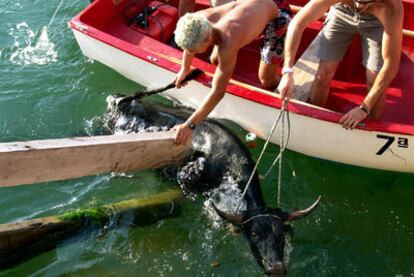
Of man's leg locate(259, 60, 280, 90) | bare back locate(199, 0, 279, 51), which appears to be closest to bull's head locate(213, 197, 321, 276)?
bare back locate(199, 0, 279, 51)

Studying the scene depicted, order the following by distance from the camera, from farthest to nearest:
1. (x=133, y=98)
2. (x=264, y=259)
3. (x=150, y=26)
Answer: (x=150, y=26)
(x=133, y=98)
(x=264, y=259)

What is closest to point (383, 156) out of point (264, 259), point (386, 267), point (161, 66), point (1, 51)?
point (386, 267)

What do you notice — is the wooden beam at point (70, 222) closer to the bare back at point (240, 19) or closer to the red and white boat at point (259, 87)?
the red and white boat at point (259, 87)

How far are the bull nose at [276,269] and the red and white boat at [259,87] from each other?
5.75 ft

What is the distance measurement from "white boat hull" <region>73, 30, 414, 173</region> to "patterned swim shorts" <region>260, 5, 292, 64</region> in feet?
2.26

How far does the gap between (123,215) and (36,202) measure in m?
1.15

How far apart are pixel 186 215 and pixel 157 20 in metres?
3.16

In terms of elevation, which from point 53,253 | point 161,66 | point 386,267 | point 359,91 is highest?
point 161,66

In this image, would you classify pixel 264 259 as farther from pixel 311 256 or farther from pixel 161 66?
pixel 161 66

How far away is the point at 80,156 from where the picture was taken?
4.39 metres

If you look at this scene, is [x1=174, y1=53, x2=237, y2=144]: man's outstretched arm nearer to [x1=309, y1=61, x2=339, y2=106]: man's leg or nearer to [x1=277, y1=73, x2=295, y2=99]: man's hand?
[x1=277, y1=73, x2=295, y2=99]: man's hand

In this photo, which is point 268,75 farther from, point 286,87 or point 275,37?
point 286,87

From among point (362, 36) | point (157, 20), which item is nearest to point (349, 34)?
point (362, 36)

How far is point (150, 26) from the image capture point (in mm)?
7285
